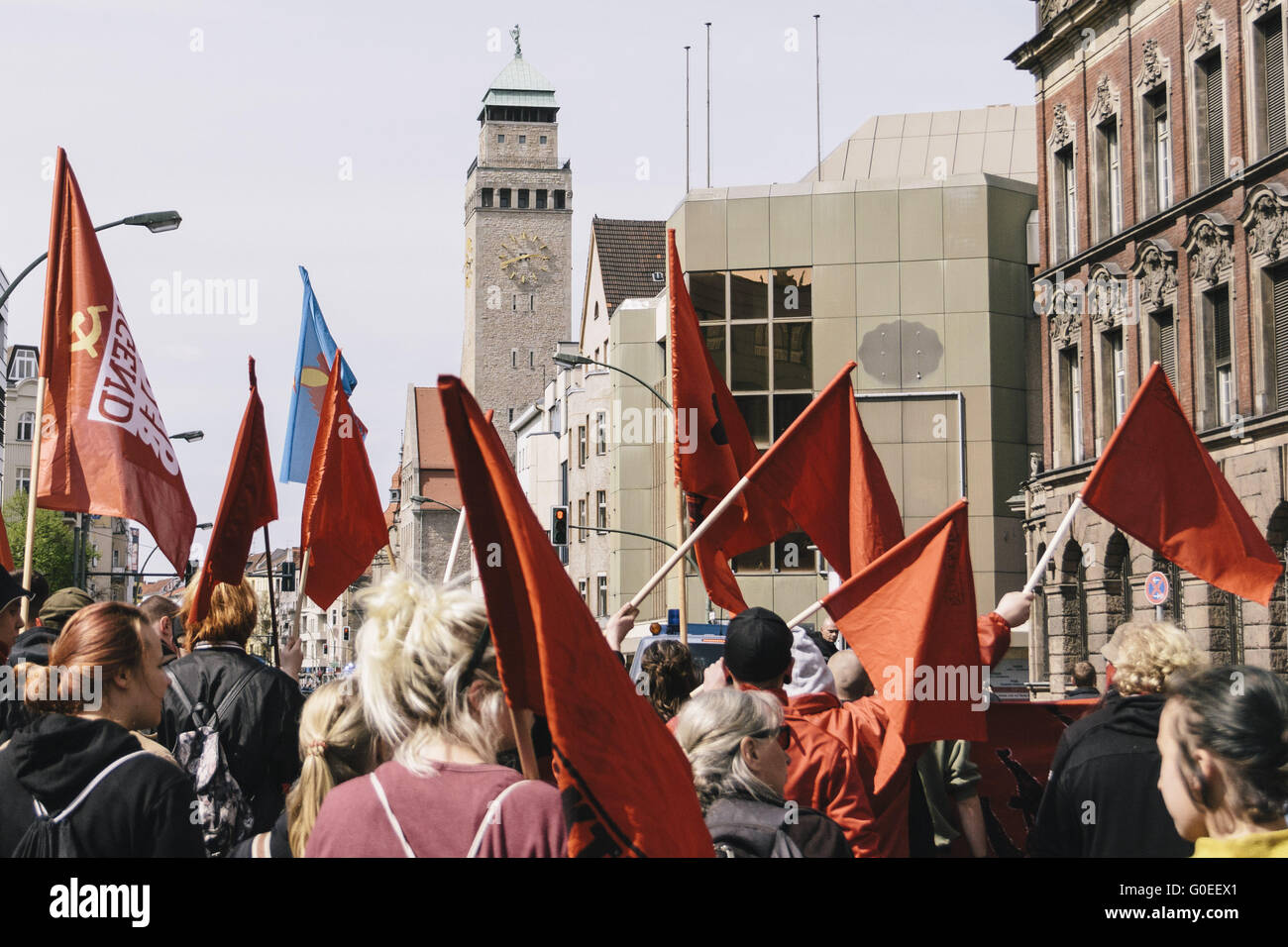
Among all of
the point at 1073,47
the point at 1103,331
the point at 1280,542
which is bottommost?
the point at 1280,542

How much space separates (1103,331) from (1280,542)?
8.57 meters

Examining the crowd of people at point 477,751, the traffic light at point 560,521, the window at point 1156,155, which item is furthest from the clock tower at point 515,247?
the crowd of people at point 477,751

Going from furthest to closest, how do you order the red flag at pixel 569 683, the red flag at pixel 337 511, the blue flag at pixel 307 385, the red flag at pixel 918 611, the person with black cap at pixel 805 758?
the blue flag at pixel 307 385
the red flag at pixel 337 511
the red flag at pixel 918 611
the person with black cap at pixel 805 758
the red flag at pixel 569 683

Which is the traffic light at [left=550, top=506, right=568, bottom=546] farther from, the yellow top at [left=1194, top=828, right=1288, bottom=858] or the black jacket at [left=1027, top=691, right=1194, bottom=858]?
the yellow top at [left=1194, top=828, right=1288, bottom=858]

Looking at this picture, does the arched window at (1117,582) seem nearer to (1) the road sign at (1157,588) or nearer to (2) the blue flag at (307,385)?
(1) the road sign at (1157,588)

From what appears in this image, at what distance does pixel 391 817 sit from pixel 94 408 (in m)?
5.53

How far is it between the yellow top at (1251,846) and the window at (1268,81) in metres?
24.1

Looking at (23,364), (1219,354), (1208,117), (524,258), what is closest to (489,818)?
(1219,354)

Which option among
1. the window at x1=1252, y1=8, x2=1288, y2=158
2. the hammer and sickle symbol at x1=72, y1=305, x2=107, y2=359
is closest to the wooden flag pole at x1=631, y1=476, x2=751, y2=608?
the hammer and sickle symbol at x1=72, y1=305, x2=107, y2=359

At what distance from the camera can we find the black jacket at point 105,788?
12.0 feet
